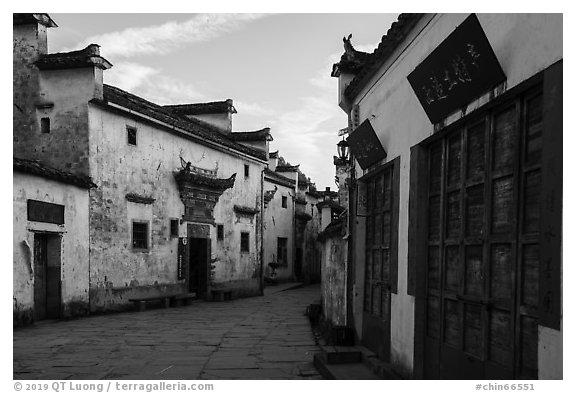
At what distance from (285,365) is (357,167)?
10.2 feet

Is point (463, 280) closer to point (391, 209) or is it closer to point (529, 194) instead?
point (529, 194)

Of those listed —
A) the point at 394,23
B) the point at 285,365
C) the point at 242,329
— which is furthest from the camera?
the point at 242,329

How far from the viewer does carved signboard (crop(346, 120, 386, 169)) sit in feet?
23.2

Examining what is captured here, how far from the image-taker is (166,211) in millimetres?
16422

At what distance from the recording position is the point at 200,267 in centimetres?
1856

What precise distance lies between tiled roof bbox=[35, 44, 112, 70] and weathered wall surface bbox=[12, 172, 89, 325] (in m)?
3.08

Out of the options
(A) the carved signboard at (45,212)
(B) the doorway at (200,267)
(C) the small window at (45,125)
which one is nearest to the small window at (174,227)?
(B) the doorway at (200,267)

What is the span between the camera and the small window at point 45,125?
549 inches

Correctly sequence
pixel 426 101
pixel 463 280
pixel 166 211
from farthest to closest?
1. pixel 166 211
2. pixel 426 101
3. pixel 463 280

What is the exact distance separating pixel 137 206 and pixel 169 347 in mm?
6788

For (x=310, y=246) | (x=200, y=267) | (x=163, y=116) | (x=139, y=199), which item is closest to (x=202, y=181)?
(x=163, y=116)
